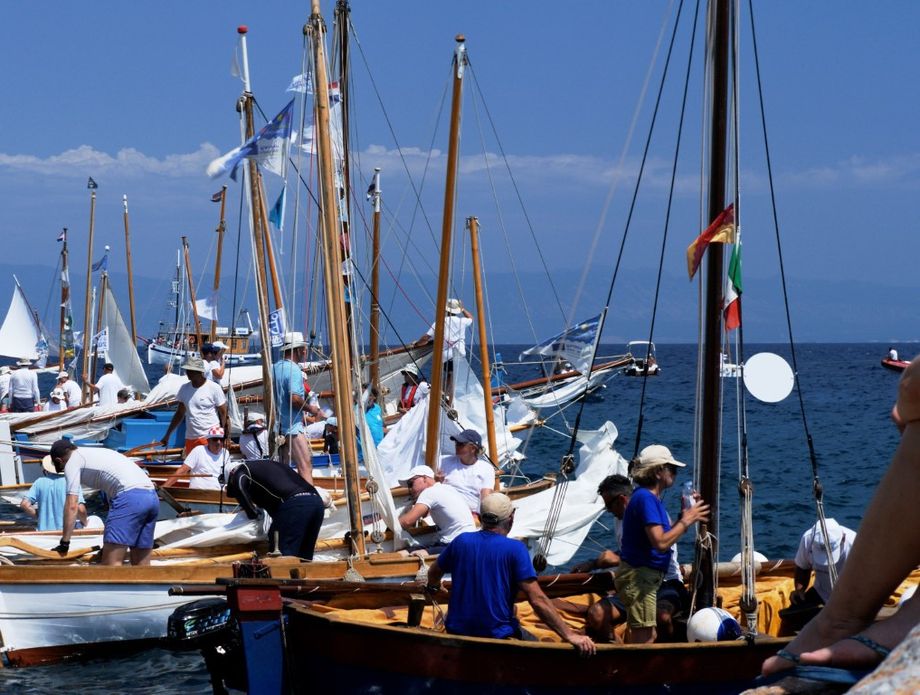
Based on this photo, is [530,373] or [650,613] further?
[530,373]

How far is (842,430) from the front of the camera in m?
41.5

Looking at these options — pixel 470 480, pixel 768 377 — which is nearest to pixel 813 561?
pixel 768 377

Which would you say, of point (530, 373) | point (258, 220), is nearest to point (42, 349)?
point (530, 373)

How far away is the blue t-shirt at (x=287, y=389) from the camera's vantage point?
14.8m

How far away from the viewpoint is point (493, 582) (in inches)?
304

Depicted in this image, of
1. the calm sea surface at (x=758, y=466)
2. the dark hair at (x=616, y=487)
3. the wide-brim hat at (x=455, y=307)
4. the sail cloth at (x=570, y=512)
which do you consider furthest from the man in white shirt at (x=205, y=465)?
the dark hair at (x=616, y=487)

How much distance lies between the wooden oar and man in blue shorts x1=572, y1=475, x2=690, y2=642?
579 centimetres

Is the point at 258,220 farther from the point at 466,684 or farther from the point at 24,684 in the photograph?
the point at 466,684

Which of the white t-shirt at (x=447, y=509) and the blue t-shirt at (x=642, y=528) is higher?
the blue t-shirt at (x=642, y=528)

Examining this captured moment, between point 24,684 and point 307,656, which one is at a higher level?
point 307,656

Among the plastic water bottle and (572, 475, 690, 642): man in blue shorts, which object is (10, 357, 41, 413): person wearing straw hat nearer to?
(572, 475, 690, 642): man in blue shorts

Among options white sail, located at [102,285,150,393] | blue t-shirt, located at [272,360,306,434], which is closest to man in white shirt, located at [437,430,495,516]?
blue t-shirt, located at [272,360,306,434]

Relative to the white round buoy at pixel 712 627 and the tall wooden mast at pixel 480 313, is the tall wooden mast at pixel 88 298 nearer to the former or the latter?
the tall wooden mast at pixel 480 313

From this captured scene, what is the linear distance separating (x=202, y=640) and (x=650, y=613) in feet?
11.1
